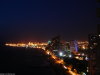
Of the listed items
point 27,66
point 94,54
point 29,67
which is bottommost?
point 29,67

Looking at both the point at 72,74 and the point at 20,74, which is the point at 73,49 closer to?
the point at 20,74

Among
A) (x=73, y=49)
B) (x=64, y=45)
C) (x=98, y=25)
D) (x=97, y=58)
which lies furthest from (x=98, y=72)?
(x=64, y=45)

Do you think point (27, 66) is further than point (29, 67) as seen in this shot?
Yes

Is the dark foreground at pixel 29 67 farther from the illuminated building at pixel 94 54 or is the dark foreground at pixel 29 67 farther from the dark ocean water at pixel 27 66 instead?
the illuminated building at pixel 94 54

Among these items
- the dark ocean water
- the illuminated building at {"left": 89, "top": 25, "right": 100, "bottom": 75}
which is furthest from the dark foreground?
the illuminated building at {"left": 89, "top": 25, "right": 100, "bottom": 75}

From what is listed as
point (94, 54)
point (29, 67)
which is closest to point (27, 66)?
point (29, 67)

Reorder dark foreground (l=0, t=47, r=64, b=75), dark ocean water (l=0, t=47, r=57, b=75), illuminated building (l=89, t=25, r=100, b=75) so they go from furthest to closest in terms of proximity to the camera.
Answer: dark ocean water (l=0, t=47, r=57, b=75) → dark foreground (l=0, t=47, r=64, b=75) → illuminated building (l=89, t=25, r=100, b=75)

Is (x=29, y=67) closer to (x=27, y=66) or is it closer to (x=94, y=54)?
(x=27, y=66)

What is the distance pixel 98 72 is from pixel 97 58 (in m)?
1.59

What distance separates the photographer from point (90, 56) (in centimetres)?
2931

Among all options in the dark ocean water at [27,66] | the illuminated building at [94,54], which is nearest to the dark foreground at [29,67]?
the dark ocean water at [27,66]

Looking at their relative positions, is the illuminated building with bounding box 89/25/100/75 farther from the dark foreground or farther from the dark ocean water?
the dark ocean water

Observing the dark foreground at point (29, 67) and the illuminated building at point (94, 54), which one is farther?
the dark foreground at point (29, 67)

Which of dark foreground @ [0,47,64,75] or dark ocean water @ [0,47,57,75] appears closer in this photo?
dark foreground @ [0,47,64,75]
